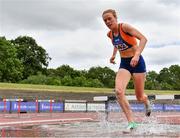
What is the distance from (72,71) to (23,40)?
2331 centimetres

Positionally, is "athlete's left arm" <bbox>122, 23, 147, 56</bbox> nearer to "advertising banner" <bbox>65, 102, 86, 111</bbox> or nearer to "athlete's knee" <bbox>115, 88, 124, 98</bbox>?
"athlete's knee" <bbox>115, 88, 124, 98</bbox>

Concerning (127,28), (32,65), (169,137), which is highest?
(32,65)

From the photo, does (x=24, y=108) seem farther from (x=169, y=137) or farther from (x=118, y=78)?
(x=169, y=137)

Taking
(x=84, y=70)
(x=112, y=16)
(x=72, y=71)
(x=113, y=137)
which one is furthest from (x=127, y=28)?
(x=84, y=70)

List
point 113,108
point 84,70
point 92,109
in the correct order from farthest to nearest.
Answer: point 84,70 < point 92,109 < point 113,108

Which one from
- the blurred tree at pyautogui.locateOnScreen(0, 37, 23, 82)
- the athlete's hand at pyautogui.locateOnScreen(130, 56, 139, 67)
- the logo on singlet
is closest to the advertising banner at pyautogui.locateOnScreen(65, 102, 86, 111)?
the logo on singlet

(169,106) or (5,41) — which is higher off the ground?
(5,41)

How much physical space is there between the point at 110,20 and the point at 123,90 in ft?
4.20

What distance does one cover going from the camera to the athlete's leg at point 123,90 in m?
8.50

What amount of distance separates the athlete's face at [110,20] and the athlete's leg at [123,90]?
0.90 m

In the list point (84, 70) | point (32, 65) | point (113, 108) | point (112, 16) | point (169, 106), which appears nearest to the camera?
point (112, 16)

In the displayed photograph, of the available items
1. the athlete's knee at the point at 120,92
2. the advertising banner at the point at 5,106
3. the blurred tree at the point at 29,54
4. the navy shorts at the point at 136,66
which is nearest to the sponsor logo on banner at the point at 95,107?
the advertising banner at the point at 5,106

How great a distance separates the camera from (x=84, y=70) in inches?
5595

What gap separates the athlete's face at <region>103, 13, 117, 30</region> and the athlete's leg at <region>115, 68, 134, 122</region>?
0.90 m
